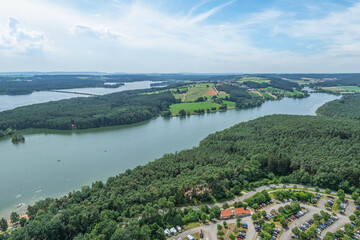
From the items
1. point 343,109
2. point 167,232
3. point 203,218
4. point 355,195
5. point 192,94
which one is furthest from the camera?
point 192,94

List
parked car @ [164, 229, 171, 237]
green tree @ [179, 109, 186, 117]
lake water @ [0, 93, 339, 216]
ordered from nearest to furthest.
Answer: parked car @ [164, 229, 171, 237] → lake water @ [0, 93, 339, 216] → green tree @ [179, 109, 186, 117]

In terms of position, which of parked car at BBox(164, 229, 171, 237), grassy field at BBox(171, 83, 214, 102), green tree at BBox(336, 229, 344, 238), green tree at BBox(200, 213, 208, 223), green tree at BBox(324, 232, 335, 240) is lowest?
parked car at BBox(164, 229, 171, 237)


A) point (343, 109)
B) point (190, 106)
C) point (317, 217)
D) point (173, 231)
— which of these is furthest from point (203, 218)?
point (343, 109)

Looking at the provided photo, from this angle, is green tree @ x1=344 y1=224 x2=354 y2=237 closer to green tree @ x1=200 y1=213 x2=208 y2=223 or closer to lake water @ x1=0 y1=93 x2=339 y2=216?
green tree @ x1=200 y1=213 x2=208 y2=223

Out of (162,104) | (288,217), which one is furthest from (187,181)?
(162,104)

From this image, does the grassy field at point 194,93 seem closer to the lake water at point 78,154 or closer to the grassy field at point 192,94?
the grassy field at point 192,94

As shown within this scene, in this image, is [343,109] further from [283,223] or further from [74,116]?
[74,116]

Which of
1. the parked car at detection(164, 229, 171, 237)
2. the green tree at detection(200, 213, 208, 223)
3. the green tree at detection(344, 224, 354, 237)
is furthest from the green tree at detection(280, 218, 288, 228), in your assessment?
the parked car at detection(164, 229, 171, 237)
